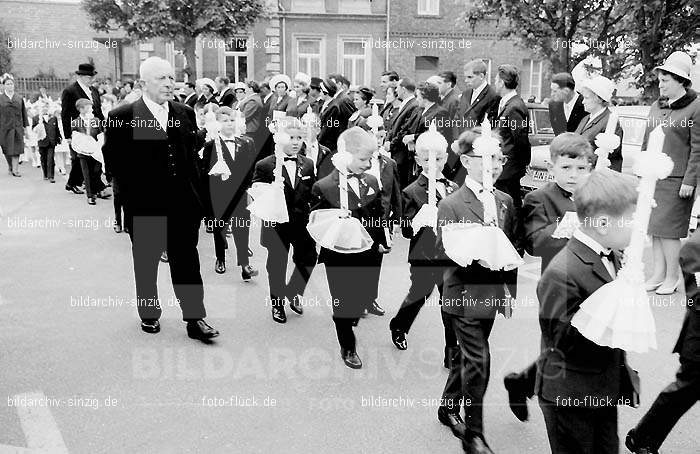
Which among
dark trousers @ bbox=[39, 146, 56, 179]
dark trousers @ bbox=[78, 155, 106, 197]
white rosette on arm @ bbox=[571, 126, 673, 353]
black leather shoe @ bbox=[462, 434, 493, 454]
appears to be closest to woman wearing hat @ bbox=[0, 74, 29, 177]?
dark trousers @ bbox=[39, 146, 56, 179]

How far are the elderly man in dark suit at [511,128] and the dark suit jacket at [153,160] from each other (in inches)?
135

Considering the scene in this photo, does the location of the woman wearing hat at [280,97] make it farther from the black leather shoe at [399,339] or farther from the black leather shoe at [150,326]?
the black leather shoe at [399,339]

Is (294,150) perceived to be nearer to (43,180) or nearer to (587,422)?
(587,422)

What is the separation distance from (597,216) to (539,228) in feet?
4.50

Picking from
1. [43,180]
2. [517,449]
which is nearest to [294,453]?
Answer: [517,449]

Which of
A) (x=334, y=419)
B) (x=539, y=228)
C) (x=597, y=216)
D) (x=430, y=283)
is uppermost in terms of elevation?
(x=597, y=216)

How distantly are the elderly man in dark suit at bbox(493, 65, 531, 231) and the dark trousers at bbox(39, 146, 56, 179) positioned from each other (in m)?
11.1

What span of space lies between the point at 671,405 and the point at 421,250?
2100mm

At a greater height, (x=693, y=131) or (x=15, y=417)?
(x=693, y=131)

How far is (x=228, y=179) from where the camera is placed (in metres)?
7.82

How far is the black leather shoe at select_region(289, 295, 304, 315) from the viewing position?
21.1 feet

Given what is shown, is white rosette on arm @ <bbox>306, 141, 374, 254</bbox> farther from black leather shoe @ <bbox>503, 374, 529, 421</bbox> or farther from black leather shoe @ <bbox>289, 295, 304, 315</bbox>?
black leather shoe @ <bbox>289, 295, 304, 315</bbox>

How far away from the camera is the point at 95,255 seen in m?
8.67

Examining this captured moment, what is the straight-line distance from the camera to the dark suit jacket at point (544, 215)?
407 cm
